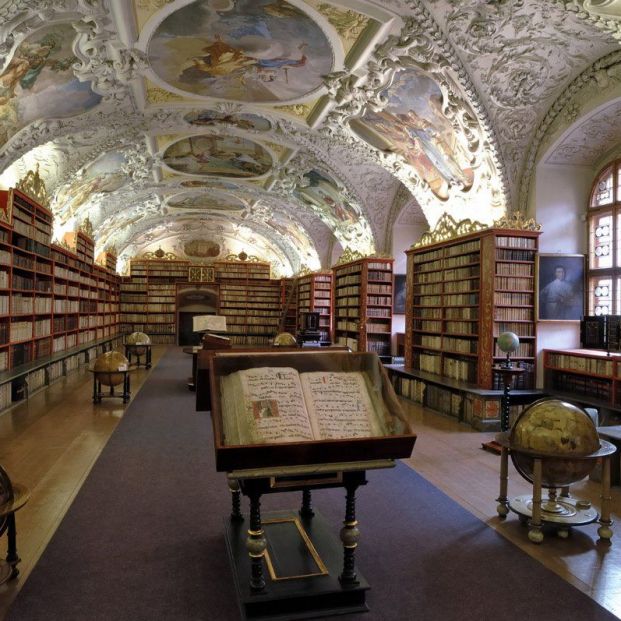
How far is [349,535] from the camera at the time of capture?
3.31m

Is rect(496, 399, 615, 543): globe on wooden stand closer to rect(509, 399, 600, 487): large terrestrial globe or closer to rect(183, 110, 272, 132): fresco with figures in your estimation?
rect(509, 399, 600, 487): large terrestrial globe

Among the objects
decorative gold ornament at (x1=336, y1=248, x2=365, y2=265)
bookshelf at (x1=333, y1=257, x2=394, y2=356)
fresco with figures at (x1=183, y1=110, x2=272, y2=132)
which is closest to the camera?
fresco with figures at (x1=183, y1=110, x2=272, y2=132)

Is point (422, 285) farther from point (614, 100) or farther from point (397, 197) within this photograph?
point (614, 100)

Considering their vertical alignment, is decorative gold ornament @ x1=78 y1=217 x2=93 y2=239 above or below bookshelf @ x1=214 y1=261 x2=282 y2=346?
above

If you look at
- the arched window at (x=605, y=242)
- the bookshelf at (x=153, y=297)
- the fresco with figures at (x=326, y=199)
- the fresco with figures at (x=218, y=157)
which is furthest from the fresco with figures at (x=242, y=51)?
the bookshelf at (x=153, y=297)

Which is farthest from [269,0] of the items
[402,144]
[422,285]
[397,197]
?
[397,197]

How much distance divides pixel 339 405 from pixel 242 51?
7611 mm

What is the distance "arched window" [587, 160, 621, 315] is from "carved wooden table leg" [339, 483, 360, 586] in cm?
747

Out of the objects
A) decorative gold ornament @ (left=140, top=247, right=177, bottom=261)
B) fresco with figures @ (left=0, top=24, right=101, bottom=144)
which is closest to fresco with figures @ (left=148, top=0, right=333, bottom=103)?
fresco with figures @ (left=0, top=24, right=101, bottom=144)

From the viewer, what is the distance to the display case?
298cm

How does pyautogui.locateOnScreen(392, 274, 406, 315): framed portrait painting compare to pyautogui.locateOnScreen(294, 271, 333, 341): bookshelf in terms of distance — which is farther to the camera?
pyautogui.locateOnScreen(294, 271, 333, 341): bookshelf

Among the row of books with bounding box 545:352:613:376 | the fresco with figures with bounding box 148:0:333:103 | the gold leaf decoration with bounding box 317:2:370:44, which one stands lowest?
the row of books with bounding box 545:352:613:376

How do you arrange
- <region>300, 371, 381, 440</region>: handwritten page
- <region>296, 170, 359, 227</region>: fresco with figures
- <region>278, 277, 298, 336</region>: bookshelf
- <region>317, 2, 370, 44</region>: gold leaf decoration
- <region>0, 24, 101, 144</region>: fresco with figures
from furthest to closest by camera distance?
<region>278, 277, 298, 336</region>: bookshelf < <region>296, 170, 359, 227</region>: fresco with figures < <region>0, 24, 101, 144</region>: fresco with figures < <region>317, 2, 370, 44</region>: gold leaf decoration < <region>300, 371, 381, 440</region>: handwritten page

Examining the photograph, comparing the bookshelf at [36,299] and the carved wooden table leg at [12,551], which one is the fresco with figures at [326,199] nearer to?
the bookshelf at [36,299]
